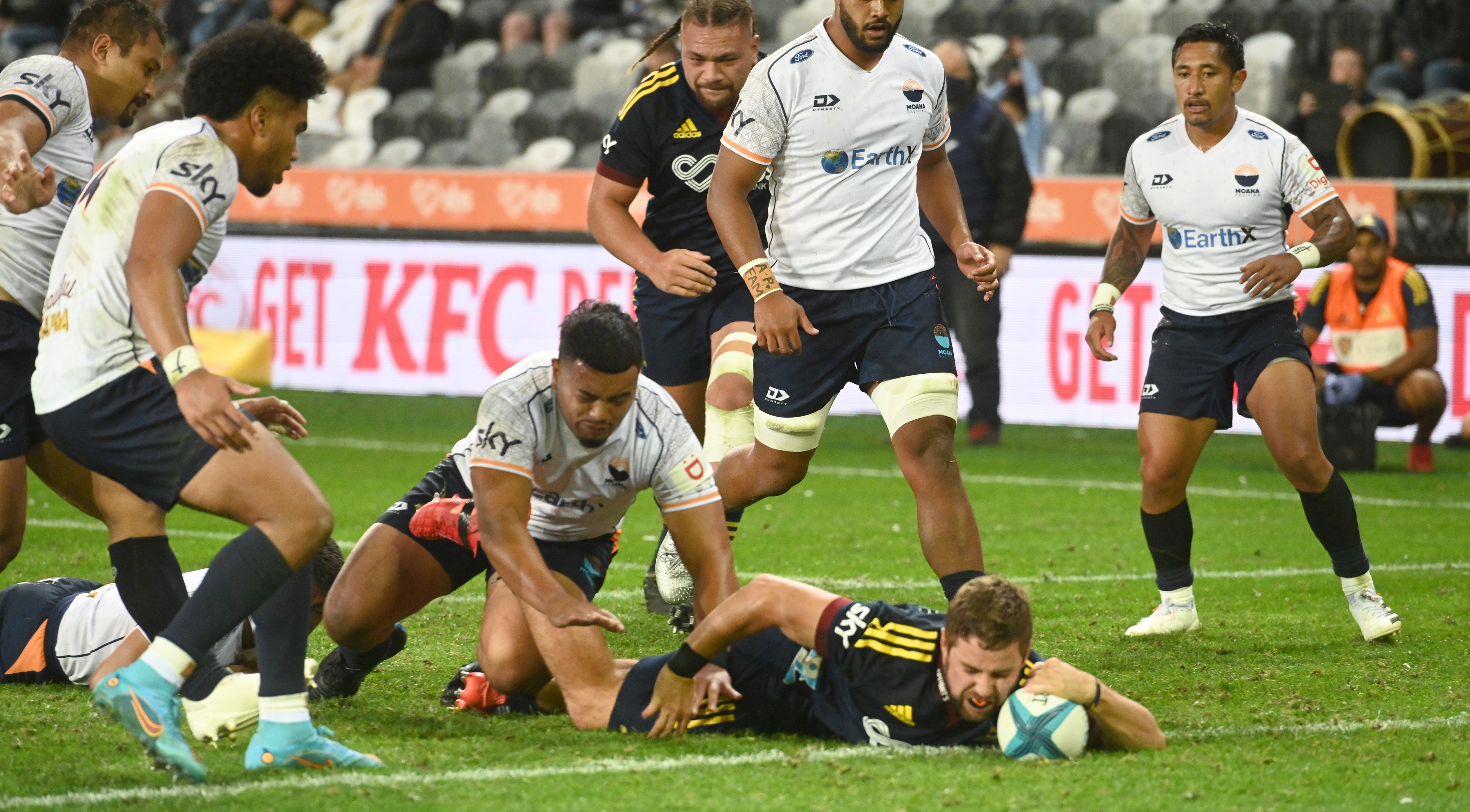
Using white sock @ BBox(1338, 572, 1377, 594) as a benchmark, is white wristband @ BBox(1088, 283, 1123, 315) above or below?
above

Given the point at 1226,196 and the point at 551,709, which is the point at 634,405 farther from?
the point at 1226,196

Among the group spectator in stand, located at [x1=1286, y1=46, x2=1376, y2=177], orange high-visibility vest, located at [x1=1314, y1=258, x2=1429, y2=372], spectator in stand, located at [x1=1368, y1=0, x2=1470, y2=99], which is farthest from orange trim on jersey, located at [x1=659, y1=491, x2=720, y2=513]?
spectator in stand, located at [x1=1368, y1=0, x2=1470, y2=99]

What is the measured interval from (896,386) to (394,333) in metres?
9.33

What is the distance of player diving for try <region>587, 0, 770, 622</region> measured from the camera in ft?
19.6

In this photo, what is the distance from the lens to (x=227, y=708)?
4.17 meters

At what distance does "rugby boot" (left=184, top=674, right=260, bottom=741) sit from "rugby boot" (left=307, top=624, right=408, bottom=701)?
2.42ft

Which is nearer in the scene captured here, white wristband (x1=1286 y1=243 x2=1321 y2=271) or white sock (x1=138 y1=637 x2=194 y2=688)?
white sock (x1=138 y1=637 x2=194 y2=688)

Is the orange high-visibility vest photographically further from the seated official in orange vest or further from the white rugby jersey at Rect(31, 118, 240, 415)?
the white rugby jersey at Rect(31, 118, 240, 415)

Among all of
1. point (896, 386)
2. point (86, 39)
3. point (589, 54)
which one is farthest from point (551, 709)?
point (589, 54)

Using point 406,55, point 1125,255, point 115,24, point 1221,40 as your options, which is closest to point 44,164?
point 115,24

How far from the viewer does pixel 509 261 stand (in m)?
13.6

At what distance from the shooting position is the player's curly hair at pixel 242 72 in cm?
397

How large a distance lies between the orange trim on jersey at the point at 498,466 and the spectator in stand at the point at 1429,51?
11380 millimetres

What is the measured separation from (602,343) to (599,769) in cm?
102
